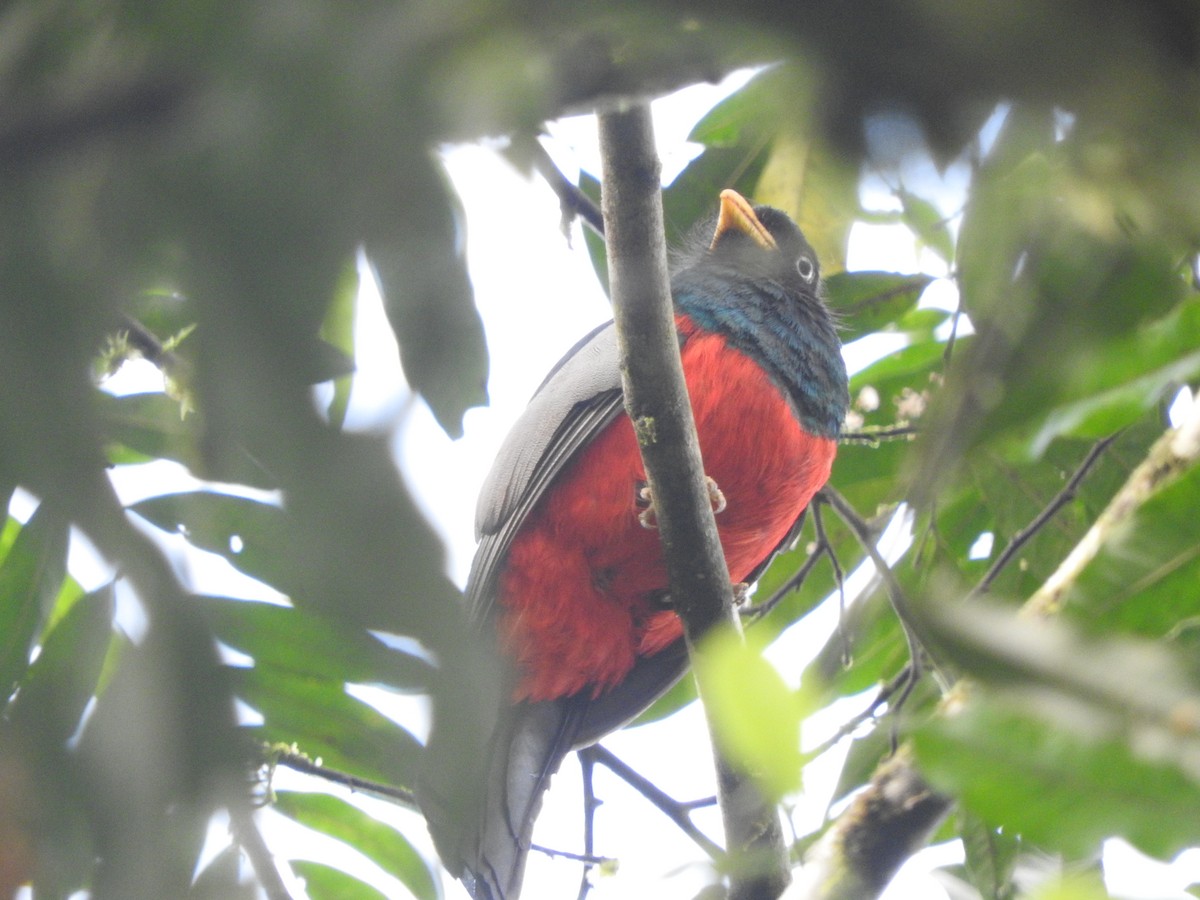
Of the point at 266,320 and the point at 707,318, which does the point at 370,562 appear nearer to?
the point at 266,320

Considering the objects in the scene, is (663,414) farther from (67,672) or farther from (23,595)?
(67,672)

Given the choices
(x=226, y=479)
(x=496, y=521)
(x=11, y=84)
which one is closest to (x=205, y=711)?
(x=226, y=479)

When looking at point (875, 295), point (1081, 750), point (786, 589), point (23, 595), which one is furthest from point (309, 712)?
point (875, 295)

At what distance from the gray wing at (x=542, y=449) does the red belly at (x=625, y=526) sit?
64 millimetres

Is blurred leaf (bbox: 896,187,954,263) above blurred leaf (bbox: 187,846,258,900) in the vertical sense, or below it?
above

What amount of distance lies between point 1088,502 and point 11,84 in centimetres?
299

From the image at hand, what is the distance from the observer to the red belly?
325 cm

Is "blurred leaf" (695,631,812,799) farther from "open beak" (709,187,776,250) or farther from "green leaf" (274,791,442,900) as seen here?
"open beak" (709,187,776,250)

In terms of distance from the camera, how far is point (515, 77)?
50 centimetres

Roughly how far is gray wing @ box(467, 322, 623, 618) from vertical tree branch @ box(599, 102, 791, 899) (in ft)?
2.62

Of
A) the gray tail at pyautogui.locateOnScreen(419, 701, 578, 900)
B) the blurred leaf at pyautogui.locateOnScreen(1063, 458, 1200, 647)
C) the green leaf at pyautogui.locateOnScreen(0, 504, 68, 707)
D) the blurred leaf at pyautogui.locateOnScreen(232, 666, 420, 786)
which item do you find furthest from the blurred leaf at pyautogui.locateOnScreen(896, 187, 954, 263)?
the gray tail at pyautogui.locateOnScreen(419, 701, 578, 900)

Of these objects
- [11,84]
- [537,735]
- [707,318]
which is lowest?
[11,84]

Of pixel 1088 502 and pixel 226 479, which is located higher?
pixel 1088 502

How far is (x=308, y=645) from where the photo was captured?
117 cm
